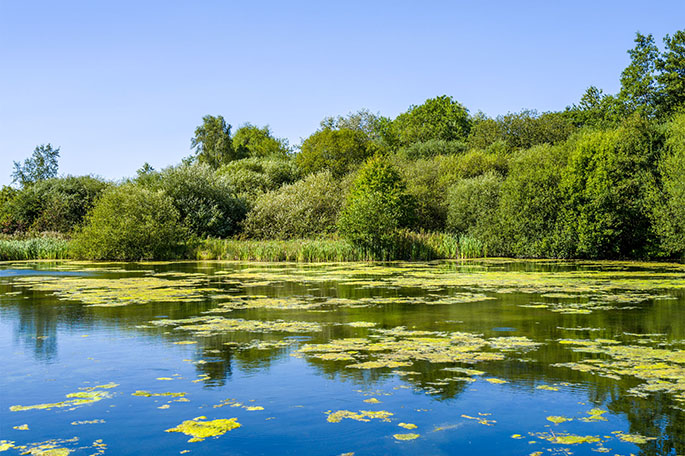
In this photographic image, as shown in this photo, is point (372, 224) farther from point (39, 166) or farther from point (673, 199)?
point (39, 166)

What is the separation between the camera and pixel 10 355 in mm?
7559

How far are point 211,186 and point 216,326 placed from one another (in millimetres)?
27029

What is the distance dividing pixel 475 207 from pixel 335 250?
30.2 feet

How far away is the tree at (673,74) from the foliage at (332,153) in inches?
842

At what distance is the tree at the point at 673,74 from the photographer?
131 ft

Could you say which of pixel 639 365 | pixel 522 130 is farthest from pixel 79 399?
pixel 522 130

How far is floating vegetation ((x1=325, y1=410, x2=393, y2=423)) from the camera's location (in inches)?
198

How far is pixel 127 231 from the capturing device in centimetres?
2753

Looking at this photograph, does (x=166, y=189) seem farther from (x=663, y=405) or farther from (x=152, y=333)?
(x=663, y=405)

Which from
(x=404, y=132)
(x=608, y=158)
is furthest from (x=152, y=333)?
(x=404, y=132)

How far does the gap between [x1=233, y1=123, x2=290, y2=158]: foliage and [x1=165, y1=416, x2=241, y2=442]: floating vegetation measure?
212 ft

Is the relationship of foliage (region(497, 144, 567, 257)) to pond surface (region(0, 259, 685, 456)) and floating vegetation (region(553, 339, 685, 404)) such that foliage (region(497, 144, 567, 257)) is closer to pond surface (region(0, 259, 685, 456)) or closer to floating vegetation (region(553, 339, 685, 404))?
pond surface (region(0, 259, 685, 456))

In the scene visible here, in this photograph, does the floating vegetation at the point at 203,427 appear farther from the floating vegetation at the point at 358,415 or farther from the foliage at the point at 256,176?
the foliage at the point at 256,176

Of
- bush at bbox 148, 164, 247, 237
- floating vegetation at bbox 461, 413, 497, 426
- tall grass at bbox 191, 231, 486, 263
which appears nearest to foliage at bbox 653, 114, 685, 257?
tall grass at bbox 191, 231, 486, 263
